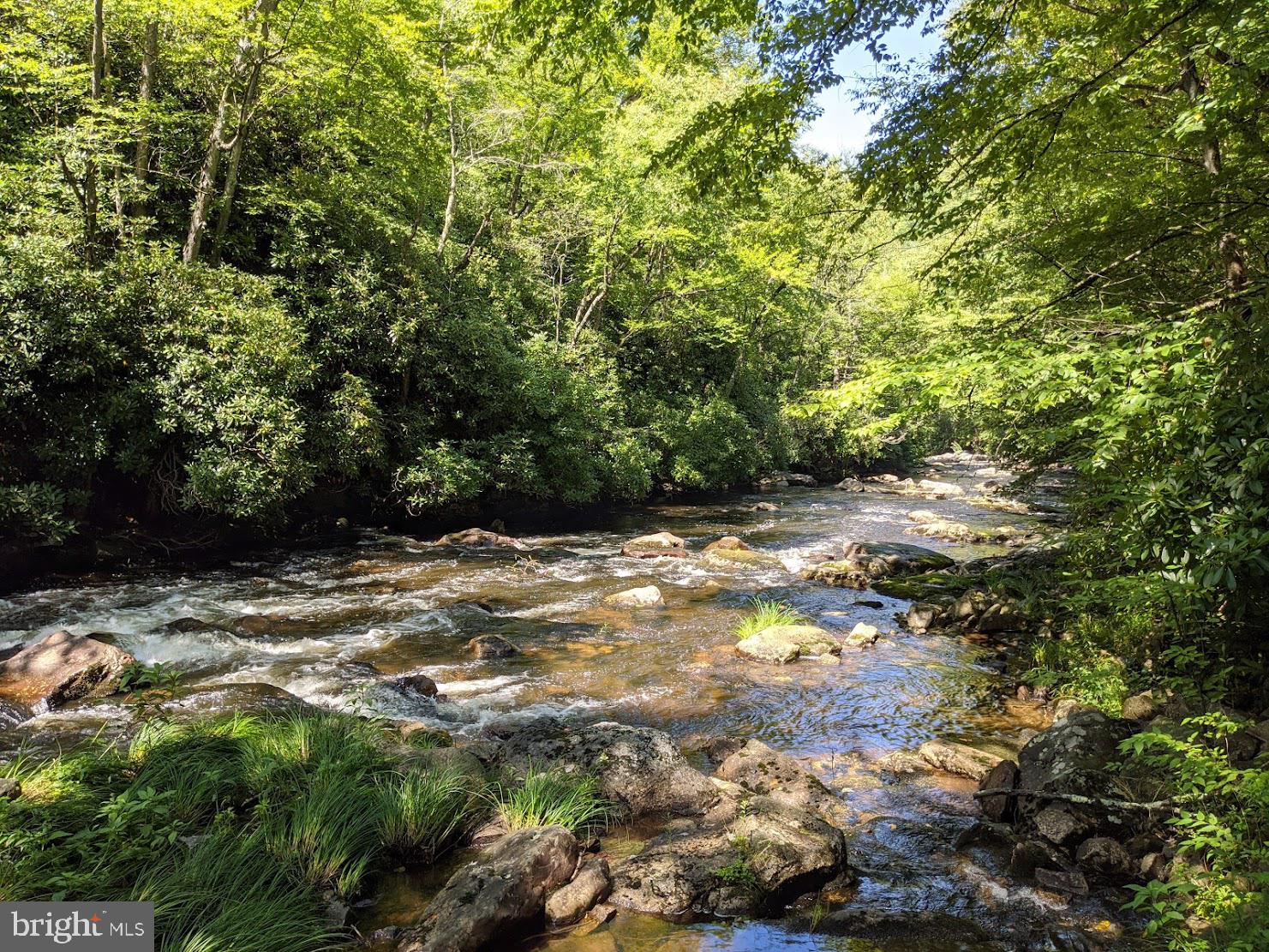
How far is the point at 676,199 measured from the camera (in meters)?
21.4

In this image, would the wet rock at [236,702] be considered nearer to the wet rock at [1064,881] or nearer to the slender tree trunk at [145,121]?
the wet rock at [1064,881]

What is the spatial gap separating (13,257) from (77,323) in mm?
1173

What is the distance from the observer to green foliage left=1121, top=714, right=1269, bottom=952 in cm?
284

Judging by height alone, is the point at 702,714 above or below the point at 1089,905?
below

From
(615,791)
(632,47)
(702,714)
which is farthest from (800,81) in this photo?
(702,714)

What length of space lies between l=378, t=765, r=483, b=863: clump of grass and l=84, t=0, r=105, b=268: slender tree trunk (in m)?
11.7

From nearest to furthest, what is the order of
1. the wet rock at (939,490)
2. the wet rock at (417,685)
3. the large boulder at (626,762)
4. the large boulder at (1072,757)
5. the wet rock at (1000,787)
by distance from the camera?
1. the large boulder at (1072,757)
2. the wet rock at (1000,787)
3. the large boulder at (626,762)
4. the wet rock at (417,685)
5. the wet rock at (939,490)

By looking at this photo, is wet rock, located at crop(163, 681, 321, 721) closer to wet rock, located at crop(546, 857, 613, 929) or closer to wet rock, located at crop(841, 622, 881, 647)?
wet rock, located at crop(546, 857, 613, 929)

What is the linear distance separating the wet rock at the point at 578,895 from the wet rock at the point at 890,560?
10939 mm

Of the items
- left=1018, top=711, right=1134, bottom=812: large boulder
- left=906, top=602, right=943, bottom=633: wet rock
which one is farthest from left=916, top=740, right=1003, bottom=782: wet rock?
left=906, top=602, right=943, bottom=633: wet rock

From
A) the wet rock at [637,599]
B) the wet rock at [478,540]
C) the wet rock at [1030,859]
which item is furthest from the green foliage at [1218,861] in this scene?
the wet rock at [478,540]

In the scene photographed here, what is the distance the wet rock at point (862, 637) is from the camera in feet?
31.2

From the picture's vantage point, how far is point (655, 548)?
16.1 m

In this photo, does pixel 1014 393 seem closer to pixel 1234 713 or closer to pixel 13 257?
pixel 1234 713
